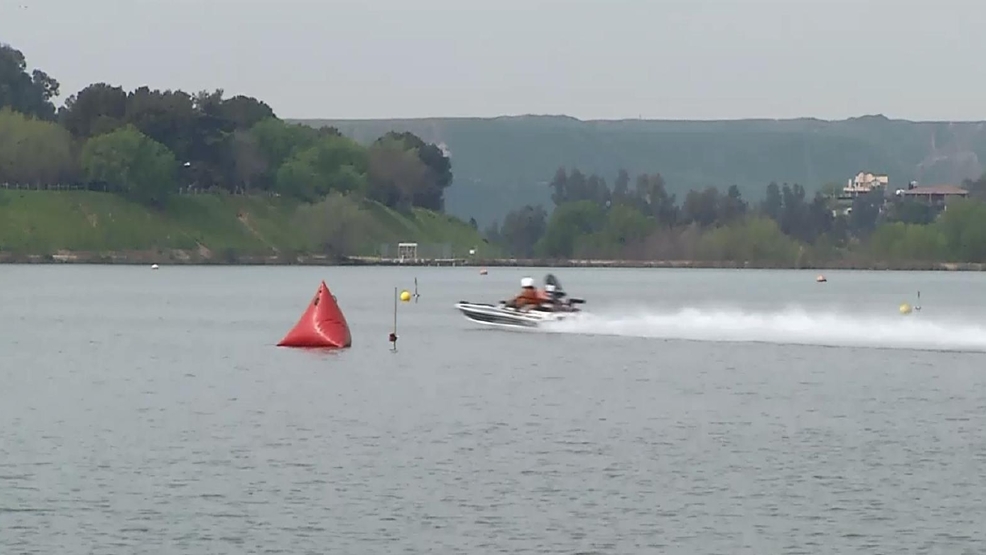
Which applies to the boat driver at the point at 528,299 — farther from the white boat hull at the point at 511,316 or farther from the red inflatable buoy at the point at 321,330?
the red inflatable buoy at the point at 321,330

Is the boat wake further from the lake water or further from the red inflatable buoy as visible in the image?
the red inflatable buoy

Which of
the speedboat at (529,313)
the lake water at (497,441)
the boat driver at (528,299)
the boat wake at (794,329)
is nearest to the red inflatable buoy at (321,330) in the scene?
the lake water at (497,441)

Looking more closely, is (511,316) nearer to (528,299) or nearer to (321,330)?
(528,299)

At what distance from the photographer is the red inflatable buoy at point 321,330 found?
72.8 meters

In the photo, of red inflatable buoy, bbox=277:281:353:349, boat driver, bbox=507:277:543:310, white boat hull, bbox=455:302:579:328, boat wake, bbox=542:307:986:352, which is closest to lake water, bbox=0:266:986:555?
boat wake, bbox=542:307:986:352

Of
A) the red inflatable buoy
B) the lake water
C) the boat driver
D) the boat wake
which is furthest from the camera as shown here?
the boat driver

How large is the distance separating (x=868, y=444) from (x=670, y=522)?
11.9m

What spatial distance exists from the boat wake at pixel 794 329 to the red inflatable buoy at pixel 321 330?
469 inches

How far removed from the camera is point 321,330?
7306 cm

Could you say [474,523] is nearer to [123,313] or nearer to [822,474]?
[822,474]

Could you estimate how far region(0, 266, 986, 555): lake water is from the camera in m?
33.0

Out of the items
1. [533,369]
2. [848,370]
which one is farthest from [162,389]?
[848,370]

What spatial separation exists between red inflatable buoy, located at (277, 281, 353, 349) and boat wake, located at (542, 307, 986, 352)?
1192 centimetres

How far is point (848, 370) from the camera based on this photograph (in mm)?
66938
